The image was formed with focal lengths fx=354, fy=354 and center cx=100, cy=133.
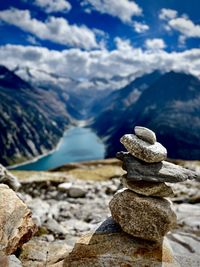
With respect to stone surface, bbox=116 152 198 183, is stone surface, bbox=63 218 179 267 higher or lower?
lower

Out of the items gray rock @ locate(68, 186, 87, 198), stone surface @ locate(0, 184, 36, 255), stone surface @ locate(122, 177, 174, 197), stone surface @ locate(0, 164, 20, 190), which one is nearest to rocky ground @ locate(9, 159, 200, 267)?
gray rock @ locate(68, 186, 87, 198)

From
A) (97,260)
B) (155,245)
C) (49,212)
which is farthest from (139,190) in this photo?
(49,212)

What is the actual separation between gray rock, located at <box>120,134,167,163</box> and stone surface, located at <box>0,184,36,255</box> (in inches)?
252

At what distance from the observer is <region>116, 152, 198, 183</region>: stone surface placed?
17156 millimetres

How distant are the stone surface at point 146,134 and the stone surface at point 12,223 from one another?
7.07 metres

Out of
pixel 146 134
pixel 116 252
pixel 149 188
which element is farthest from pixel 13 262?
pixel 146 134

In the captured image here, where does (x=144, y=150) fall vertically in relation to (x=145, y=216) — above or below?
above

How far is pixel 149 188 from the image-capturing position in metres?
17.5

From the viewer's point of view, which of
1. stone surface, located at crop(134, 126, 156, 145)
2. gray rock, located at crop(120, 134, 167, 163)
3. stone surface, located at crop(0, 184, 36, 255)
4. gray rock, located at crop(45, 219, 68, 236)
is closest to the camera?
stone surface, located at crop(0, 184, 36, 255)

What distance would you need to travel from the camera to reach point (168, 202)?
18203 mm

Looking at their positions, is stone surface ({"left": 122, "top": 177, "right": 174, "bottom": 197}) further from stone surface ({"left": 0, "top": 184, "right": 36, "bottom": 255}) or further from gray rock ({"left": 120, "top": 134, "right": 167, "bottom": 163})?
stone surface ({"left": 0, "top": 184, "right": 36, "bottom": 255})

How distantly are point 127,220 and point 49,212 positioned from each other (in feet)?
48.5

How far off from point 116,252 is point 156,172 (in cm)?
424

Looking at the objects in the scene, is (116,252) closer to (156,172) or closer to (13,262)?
(156,172)
